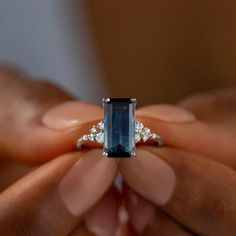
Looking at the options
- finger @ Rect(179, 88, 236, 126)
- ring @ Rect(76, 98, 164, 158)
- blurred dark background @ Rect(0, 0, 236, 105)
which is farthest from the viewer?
blurred dark background @ Rect(0, 0, 236, 105)

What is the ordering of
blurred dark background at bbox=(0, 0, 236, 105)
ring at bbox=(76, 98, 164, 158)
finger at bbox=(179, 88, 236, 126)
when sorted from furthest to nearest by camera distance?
blurred dark background at bbox=(0, 0, 236, 105), finger at bbox=(179, 88, 236, 126), ring at bbox=(76, 98, 164, 158)

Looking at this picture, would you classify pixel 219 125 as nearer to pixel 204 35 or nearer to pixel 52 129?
pixel 52 129

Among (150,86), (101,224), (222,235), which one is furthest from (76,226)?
(150,86)

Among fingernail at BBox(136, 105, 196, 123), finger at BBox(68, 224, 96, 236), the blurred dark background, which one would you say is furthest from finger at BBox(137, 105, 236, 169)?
the blurred dark background

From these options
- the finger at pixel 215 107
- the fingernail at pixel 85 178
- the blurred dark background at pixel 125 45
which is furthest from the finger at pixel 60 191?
the blurred dark background at pixel 125 45

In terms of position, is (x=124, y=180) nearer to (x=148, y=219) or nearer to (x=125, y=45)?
(x=148, y=219)

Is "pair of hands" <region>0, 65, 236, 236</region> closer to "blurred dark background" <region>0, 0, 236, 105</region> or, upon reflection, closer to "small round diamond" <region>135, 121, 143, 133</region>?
"small round diamond" <region>135, 121, 143, 133</region>

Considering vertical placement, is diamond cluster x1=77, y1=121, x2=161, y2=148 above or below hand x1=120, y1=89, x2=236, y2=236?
above
